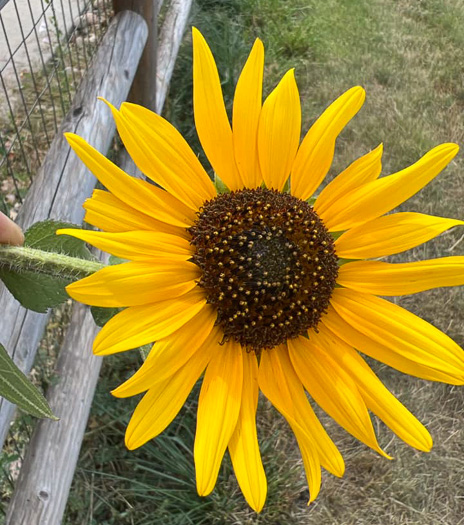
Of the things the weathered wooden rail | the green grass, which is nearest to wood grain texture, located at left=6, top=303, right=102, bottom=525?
the weathered wooden rail

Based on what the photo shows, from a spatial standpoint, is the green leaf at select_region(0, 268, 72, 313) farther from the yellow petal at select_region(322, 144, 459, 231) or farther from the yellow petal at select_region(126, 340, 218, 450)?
the yellow petal at select_region(322, 144, 459, 231)

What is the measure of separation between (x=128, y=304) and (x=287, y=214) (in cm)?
23

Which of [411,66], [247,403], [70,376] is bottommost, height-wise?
[70,376]

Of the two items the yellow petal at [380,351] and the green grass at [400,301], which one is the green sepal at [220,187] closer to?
the yellow petal at [380,351]

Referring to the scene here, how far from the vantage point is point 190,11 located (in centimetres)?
341

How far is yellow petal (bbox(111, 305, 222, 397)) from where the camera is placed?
60 centimetres

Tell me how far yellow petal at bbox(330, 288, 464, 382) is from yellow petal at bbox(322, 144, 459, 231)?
0.33 ft

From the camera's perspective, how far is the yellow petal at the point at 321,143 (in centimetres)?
73

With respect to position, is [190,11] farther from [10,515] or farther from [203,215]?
[203,215]

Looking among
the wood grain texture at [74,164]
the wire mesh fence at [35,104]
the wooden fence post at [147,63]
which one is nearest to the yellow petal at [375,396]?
the wood grain texture at [74,164]

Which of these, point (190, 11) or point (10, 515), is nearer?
point (10, 515)

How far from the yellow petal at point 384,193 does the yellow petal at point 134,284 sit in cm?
19

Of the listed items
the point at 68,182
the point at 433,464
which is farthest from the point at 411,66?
the point at 68,182

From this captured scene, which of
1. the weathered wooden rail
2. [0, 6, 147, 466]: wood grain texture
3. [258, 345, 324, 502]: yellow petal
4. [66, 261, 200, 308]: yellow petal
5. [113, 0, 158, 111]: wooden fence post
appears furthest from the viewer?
[113, 0, 158, 111]: wooden fence post
